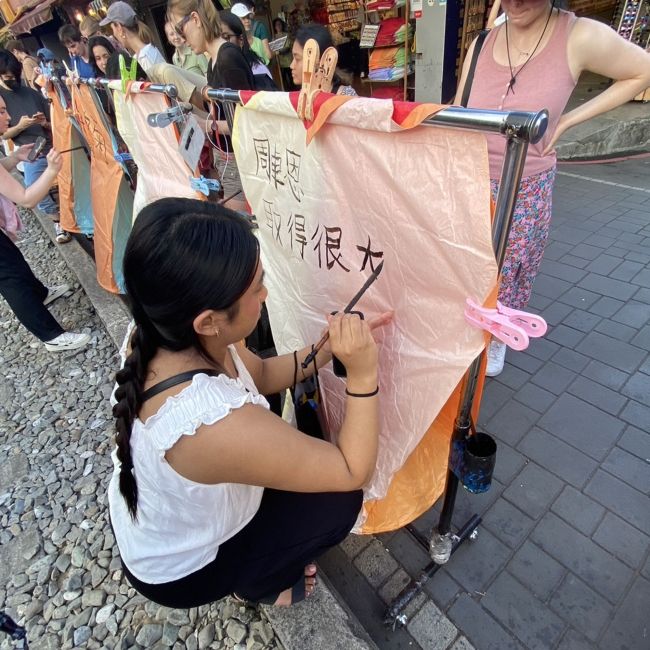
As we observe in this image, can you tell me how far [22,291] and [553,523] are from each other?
4.04 m

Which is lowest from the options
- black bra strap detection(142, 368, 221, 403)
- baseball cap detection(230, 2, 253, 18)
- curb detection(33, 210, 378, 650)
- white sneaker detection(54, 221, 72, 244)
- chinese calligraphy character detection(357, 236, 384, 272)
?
white sneaker detection(54, 221, 72, 244)

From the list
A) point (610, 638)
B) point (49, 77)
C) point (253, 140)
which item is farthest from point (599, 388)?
point (49, 77)

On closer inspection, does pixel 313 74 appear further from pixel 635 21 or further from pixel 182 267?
pixel 635 21

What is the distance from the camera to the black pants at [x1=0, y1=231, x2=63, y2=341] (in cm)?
323

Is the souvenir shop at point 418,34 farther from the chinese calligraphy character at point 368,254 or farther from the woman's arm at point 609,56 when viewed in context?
the chinese calligraphy character at point 368,254

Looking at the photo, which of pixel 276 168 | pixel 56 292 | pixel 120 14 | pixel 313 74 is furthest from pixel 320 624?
pixel 120 14

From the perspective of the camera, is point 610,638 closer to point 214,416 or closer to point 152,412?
point 214,416

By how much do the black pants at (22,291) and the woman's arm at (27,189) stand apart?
472 mm

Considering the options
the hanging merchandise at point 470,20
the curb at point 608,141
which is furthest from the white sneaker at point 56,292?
the curb at point 608,141

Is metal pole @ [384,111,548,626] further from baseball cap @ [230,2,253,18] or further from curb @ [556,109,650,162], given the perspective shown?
baseball cap @ [230,2,253,18]

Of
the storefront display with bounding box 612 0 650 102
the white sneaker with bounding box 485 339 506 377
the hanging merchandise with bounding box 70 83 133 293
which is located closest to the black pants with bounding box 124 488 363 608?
the white sneaker with bounding box 485 339 506 377

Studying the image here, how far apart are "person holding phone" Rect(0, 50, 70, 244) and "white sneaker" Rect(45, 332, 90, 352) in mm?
1854

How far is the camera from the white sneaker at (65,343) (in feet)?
11.8

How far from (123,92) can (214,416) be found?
2540 millimetres
